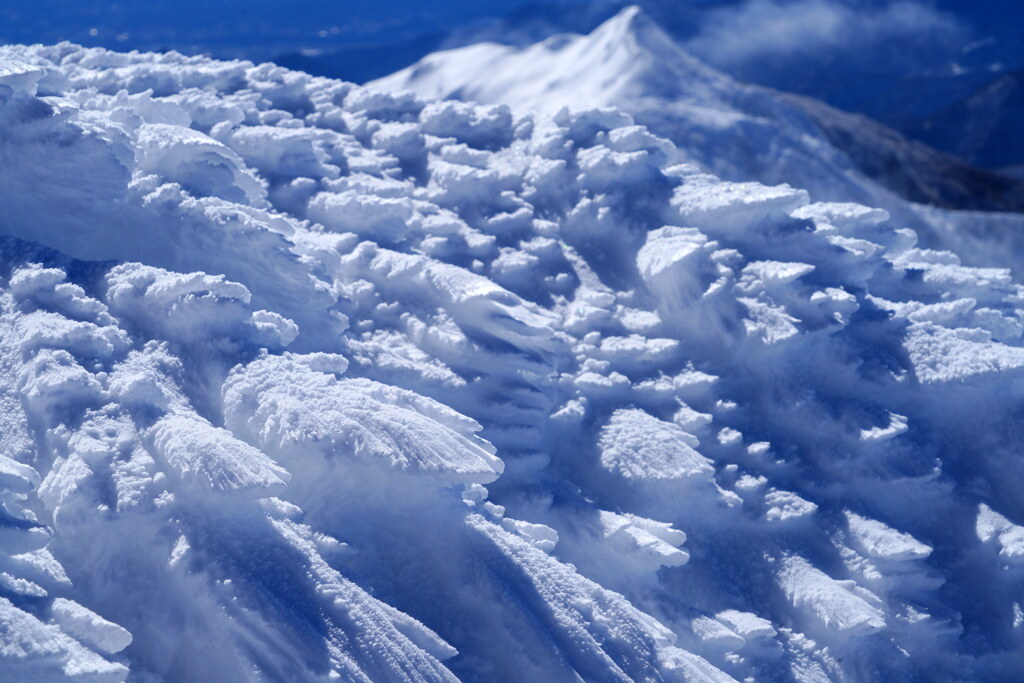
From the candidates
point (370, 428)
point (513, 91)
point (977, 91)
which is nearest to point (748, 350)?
point (370, 428)

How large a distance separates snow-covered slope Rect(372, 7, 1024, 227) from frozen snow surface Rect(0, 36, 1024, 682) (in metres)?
1.34

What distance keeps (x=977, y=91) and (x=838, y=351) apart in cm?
2183

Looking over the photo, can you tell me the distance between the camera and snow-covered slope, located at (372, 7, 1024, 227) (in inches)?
296

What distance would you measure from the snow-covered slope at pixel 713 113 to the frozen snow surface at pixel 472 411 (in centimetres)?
134

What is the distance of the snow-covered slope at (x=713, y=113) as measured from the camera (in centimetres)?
751

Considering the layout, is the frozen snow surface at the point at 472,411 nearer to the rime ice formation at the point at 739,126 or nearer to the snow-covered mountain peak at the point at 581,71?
the rime ice formation at the point at 739,126

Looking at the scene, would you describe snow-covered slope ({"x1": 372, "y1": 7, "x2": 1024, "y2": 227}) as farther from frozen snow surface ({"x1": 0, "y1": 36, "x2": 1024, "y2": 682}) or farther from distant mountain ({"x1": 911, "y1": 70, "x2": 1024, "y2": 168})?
distant mountain ({"x1": 911, "y1": 70, "x2": 1024, "y2": 168})

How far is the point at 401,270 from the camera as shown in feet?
11.7

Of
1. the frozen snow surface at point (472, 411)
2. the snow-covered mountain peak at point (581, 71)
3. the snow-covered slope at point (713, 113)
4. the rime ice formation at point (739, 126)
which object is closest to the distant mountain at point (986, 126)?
the rime ice formation at point (739, 126)

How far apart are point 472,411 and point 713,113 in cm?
553

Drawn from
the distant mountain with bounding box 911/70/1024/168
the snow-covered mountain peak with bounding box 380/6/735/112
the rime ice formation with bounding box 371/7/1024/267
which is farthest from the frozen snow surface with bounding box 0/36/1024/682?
the distant mountain with bounding box 911/70/1024/168

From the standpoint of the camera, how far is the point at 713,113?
7.96 m

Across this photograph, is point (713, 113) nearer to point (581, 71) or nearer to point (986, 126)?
point (581, 71)

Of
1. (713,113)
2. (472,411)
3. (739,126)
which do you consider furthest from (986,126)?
(472,411)
